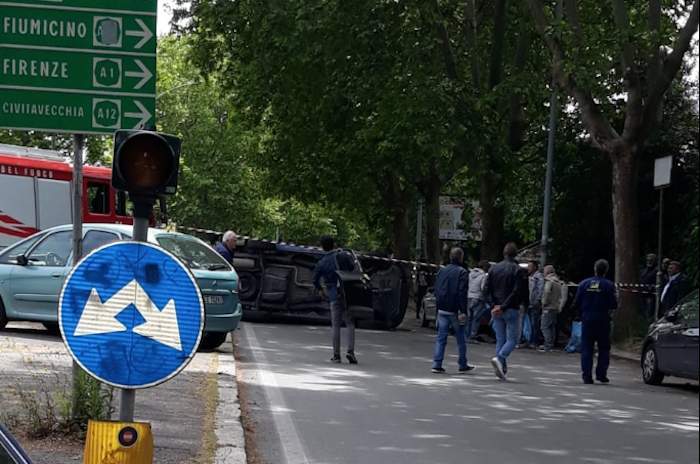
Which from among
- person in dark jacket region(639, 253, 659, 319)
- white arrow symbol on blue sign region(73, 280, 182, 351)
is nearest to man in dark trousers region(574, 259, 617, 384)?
person in dark jacket region(639, 253, 659, 319)

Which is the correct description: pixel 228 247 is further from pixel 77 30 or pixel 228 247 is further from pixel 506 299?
pixel 77 30

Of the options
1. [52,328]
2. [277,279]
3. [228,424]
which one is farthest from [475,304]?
[228,424]

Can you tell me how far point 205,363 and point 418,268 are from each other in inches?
827

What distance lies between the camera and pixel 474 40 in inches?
1335

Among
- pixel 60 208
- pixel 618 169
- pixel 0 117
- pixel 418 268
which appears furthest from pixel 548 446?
pixel 418 268

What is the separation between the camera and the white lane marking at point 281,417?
33.4 feet

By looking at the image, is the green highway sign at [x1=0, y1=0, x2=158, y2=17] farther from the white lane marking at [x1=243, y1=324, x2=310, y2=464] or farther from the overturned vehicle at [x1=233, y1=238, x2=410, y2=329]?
the overturned vehicle at [x1=233, y1=238, x2=410, y2=329]

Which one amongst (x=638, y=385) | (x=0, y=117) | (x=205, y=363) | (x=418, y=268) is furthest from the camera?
(x=418, y=268)

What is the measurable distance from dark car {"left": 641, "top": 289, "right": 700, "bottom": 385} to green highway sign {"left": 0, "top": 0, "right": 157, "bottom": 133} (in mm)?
8682

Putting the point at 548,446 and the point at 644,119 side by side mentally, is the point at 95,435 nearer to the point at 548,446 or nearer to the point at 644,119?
the point at 548,446

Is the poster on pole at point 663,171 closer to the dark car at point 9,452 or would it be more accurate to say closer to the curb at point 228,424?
the curb at point 228,424

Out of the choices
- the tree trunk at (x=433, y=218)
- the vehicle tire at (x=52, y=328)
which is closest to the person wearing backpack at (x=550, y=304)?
the vehicle tire at (x=52, y=328)

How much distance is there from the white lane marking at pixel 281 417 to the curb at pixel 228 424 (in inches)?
14.1

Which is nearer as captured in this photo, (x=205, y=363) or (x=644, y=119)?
(x=205, y=363)
